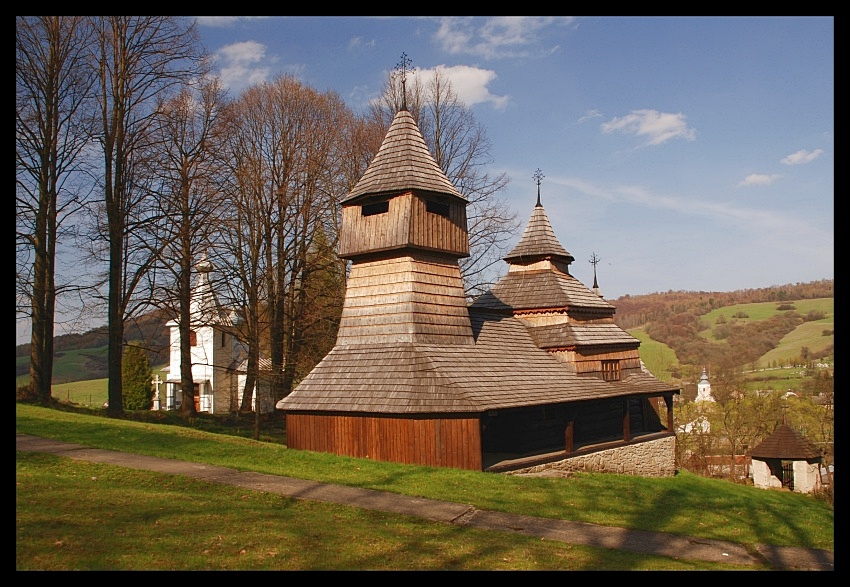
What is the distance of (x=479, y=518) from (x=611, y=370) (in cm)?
1750

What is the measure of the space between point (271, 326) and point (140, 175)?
8744mm

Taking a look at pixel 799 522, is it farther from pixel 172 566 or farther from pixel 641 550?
pixel 172 566

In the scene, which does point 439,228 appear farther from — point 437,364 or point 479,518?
point 479,518

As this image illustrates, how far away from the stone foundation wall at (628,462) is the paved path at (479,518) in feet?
23.2

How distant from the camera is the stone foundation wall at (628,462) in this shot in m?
21.9

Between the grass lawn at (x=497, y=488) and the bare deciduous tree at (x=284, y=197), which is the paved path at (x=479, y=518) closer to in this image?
the grass lawn at (x=497, y=488)

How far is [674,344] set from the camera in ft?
352

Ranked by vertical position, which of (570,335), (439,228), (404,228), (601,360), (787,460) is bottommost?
(787,460)

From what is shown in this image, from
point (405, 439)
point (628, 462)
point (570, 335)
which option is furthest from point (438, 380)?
point (628, 462)

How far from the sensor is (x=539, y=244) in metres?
30.6

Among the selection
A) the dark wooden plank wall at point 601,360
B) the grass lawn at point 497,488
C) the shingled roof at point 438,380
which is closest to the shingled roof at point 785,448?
the dark wooden plank wall at point 601,360

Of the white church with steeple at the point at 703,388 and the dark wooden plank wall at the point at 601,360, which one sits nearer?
the dark wooden plank wall at the point at 601,360

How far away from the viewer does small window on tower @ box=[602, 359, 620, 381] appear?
28109mm
